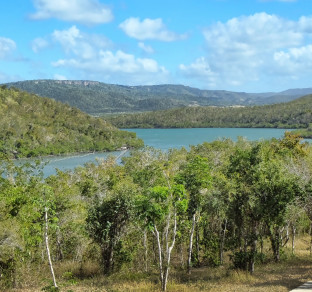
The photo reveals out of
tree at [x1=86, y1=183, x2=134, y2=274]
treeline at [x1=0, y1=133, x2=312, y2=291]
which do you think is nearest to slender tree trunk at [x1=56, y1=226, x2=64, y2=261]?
treeline at [x1=0, y1=133, x2=312, y2=291]

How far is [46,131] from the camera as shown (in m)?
161

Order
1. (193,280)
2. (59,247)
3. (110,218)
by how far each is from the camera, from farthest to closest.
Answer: (59,247)
(110,218)
(193,280)

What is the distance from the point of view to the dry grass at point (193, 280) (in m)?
15.8

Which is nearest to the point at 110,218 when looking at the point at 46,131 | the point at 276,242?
the point at 276,242

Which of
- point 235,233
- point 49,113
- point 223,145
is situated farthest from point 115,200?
point 49,113

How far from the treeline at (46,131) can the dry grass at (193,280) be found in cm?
11679

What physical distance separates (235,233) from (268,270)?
5379 mm

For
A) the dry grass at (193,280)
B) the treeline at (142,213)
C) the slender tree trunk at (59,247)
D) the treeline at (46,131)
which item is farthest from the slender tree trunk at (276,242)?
the treeline at (46,131)

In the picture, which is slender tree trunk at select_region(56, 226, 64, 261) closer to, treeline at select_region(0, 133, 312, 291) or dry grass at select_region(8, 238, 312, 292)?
treeline at select_region(0, 133, 312, 291)

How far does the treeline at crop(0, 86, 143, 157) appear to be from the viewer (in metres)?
144

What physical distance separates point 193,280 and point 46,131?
151522 mm

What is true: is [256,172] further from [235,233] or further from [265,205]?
[235,233]

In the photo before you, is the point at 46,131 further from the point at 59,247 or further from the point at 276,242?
the point at 276,242

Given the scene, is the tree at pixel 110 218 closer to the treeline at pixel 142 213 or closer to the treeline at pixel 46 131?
the treeline at pixel 142 213
